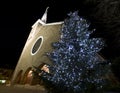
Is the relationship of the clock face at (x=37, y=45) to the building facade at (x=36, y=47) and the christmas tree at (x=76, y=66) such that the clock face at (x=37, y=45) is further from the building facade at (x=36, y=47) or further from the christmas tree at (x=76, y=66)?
the christmas tree at (x=76, y=66)

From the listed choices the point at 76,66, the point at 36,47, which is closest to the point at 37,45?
the point at 36,47

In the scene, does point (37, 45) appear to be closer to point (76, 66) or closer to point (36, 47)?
point (36, 47)

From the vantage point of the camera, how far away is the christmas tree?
1049 centimetres

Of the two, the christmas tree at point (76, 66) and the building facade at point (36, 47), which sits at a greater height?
the building facade at point (36, 47)

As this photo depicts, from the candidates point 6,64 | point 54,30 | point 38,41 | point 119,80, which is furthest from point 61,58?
point 6,64

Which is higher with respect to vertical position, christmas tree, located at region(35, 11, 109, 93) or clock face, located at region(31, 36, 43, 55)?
clock face, located at region(31, 36, 43, 55)

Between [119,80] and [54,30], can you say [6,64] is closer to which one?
[54,30]

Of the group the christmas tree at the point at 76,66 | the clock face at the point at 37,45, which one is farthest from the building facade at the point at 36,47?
the christmas tree at the point at 76,66

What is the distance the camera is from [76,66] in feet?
34.5

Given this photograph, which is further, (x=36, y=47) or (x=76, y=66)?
(x=36, y=47)

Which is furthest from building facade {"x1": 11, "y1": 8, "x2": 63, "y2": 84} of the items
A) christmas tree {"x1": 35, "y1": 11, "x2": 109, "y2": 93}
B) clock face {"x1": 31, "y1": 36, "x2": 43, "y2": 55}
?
christmas tree {"x1": 35, "y1": 11, "x2": 109, "y2": 93}

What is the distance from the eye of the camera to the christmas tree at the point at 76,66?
10492 mm

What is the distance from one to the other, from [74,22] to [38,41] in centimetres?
2169

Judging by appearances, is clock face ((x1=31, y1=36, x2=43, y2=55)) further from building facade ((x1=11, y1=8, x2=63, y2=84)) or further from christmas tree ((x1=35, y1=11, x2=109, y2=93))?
christmas tree ((x1=35, y1=11, x2=109, y2=93))
